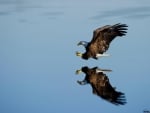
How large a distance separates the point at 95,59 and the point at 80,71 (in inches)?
5.5

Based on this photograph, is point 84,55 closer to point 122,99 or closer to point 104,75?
point 104,75

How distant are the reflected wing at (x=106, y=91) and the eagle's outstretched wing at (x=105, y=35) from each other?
0.87ft

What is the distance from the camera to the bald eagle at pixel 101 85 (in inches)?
113

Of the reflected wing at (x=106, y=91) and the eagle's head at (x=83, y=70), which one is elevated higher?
the eagle's head at (x=83, y=70)

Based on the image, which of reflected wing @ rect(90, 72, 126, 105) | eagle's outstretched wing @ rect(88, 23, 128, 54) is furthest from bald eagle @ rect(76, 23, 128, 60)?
reflected wing @ rect(90, 72, 126, 105)

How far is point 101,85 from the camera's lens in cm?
305

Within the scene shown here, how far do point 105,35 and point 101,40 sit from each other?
0.05 meters

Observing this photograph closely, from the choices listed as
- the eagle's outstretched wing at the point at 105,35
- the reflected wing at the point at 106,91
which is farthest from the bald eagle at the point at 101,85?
the eagle's outstretched wing at the point at 105,35

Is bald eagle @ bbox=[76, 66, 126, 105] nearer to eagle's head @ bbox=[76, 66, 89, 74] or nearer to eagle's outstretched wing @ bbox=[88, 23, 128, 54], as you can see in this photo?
eagle's head @ bbox=[76, 66, 89, 74]

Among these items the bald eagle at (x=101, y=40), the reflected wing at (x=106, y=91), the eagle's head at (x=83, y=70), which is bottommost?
the reflected wing at (x=106, y=91)

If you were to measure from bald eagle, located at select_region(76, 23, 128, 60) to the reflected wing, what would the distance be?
0.80ft

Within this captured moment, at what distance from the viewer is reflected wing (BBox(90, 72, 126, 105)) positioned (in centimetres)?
285

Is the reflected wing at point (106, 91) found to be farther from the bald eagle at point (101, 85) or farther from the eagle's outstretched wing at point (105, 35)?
the eagle's outstretched wing at point (105, 35)

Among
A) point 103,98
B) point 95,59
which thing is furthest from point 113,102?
point 95,59
